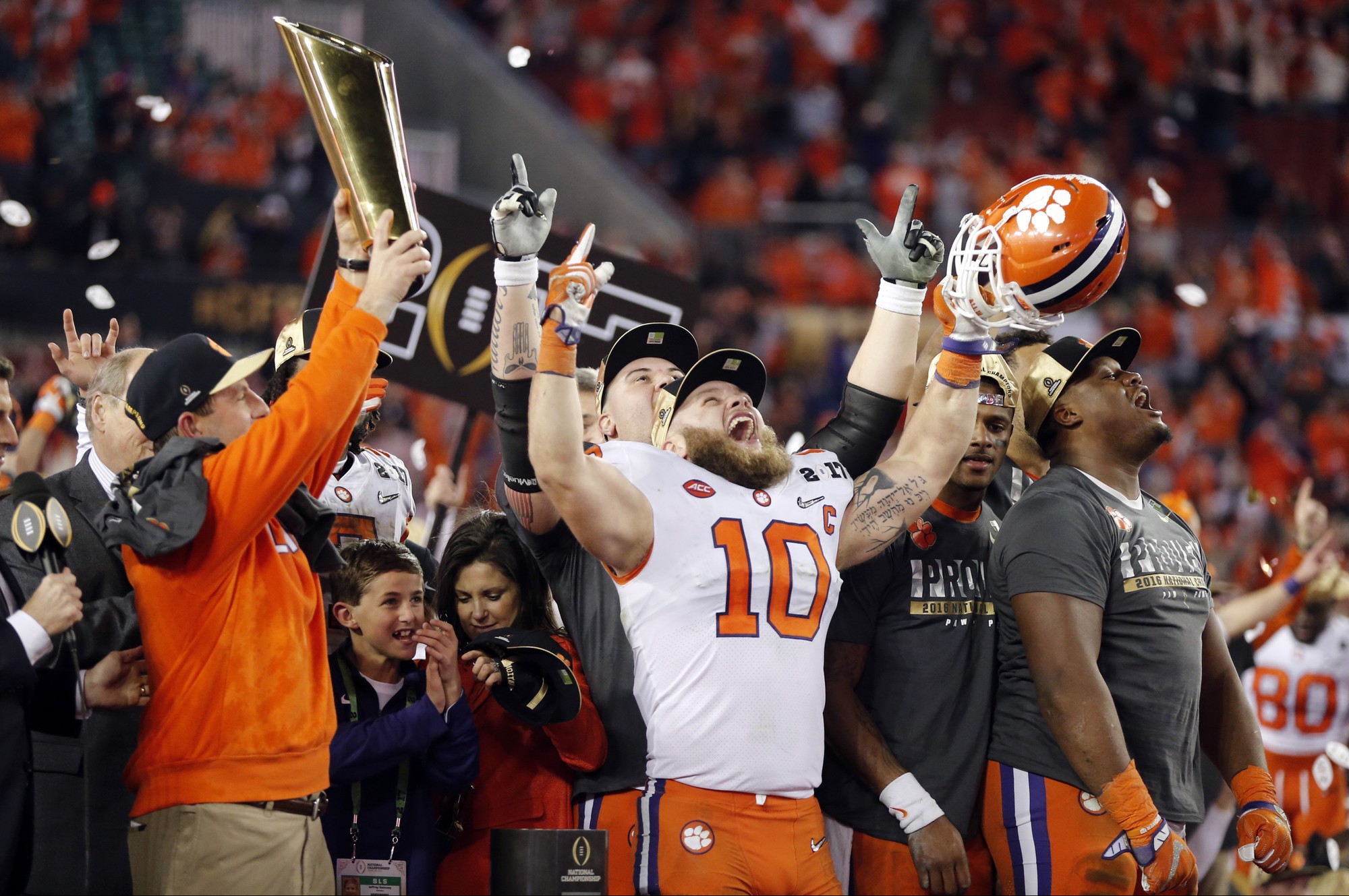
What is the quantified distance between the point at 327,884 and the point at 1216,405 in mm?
13134

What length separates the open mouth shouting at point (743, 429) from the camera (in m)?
4.17

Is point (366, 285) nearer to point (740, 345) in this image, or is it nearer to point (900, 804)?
point (900, 804)

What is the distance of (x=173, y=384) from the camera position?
354 centimetres

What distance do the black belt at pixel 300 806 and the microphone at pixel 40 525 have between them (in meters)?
0.63

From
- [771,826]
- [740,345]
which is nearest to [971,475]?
[771,826]

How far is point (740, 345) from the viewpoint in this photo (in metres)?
14.0

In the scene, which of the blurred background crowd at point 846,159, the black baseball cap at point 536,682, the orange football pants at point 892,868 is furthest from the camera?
the blurred background crowd at point 846,159

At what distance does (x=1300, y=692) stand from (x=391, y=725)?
625 centimetres

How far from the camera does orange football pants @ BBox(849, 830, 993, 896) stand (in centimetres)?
426

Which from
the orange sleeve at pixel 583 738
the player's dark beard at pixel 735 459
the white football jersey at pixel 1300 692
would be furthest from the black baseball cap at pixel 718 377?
the white football jersey at pixel 1300 692

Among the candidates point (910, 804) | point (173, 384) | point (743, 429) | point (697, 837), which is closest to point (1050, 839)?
point (910, 804)

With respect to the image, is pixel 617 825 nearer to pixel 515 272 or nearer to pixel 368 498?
pixel 515 272

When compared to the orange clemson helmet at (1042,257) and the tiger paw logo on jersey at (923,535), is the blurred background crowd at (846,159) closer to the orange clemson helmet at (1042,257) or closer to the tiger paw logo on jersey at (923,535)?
the tiger paw logo on jersey at (923,535)

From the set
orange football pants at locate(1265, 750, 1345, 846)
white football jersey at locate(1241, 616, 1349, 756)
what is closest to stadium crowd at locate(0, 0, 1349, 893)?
orange football pants at locate(1265, 750, 1345, 846)
